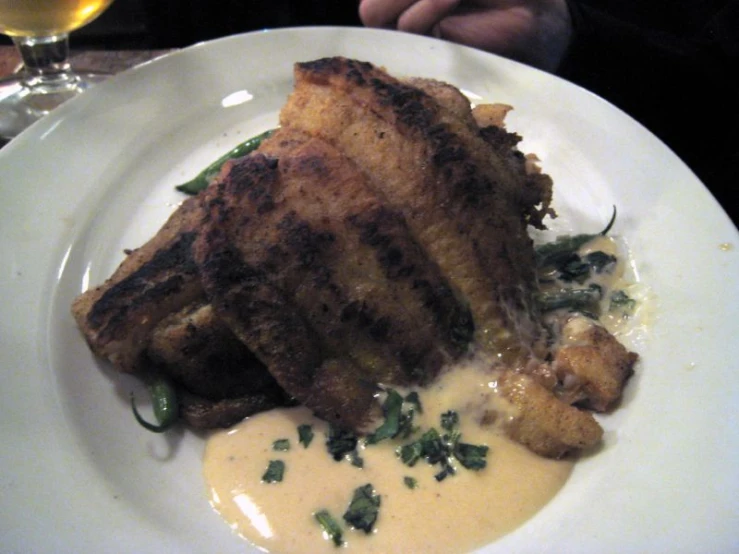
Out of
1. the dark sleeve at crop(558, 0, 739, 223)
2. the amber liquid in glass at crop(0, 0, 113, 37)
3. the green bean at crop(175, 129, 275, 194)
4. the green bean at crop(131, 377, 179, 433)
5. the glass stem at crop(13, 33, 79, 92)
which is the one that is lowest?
→ the dark sleeve at crop(558, 0, 739, 223)

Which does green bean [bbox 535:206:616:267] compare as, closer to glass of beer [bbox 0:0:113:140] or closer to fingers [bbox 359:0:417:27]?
fingers [bbox 359:0:417:27]

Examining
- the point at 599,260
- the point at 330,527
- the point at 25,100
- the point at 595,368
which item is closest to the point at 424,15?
the point at 599,260


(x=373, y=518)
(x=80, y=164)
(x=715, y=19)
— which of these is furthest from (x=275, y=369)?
(x=715, y=19)

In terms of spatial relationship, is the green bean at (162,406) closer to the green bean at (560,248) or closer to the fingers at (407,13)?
the green bean at (560,248)

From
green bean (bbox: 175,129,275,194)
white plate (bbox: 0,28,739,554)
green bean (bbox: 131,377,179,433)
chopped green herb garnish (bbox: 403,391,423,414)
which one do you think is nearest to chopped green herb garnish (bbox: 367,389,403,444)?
chopped green herb garnish (bbox: 403,391,423,414)

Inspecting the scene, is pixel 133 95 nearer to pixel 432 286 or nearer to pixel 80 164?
pixel 80 164

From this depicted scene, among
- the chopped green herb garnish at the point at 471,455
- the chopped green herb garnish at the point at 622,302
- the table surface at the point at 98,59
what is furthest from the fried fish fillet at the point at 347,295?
the table surface at the point at 98,59

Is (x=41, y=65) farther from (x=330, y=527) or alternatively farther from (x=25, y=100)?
(x=330, y=527)
